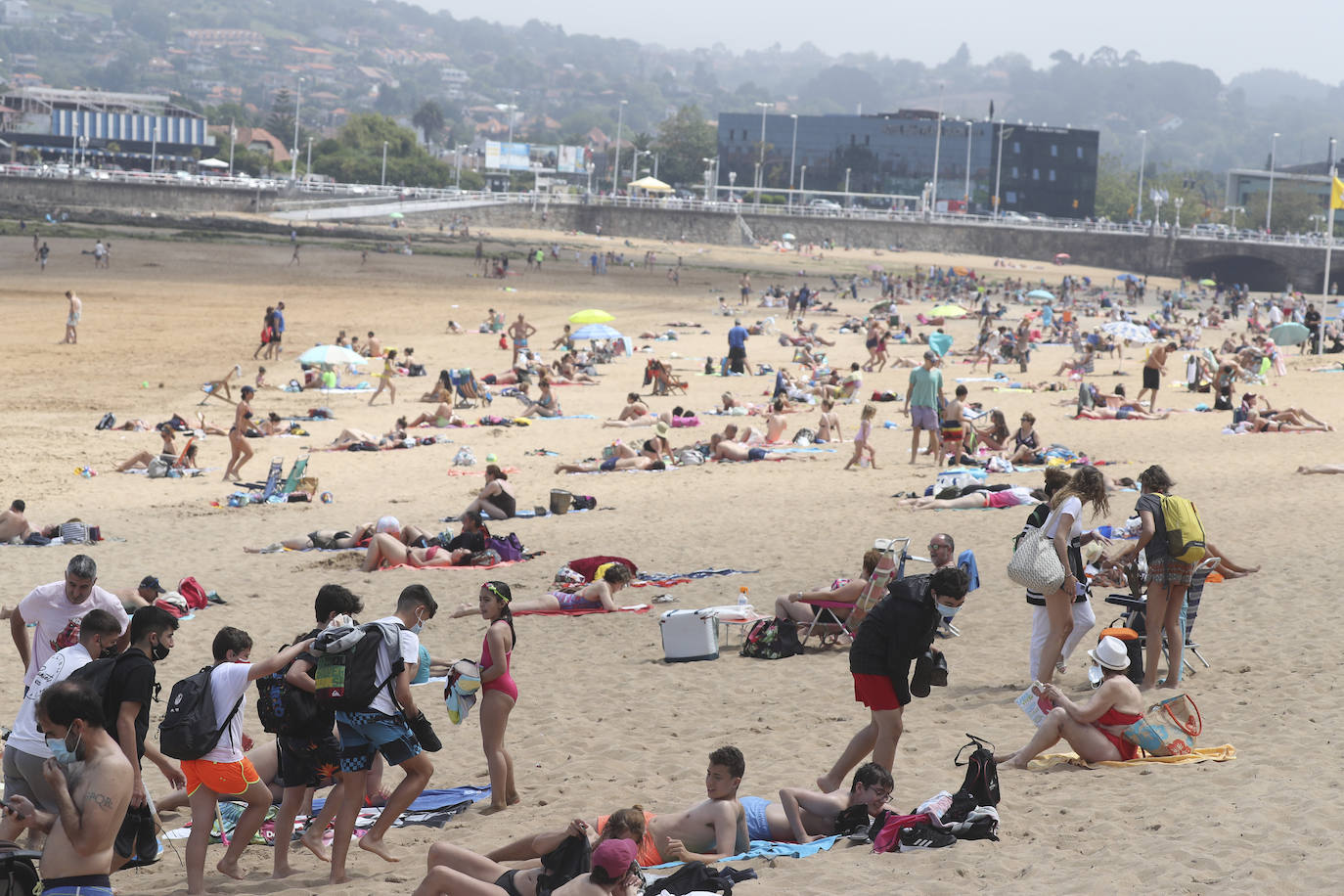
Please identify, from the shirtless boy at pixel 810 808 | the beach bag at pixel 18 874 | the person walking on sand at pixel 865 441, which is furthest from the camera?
the person walking on sand at pixel 865 441

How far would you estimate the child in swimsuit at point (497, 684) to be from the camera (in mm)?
5963

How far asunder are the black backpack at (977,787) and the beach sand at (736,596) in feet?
0.66

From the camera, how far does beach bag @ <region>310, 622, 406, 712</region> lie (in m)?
5.13

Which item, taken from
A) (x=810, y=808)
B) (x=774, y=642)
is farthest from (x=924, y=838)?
(x=774, y=642)

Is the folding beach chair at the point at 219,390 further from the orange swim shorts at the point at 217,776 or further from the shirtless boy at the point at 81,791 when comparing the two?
the shirtless boy at the point at 81,791

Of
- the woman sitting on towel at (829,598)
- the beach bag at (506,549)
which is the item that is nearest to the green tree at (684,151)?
the beach bag at (506,549)

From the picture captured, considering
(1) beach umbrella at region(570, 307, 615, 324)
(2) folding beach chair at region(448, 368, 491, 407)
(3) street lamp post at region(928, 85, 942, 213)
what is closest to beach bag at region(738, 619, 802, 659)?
(2) folding beach chair at region(448, 368, 491, 407)

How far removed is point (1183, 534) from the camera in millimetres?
7250

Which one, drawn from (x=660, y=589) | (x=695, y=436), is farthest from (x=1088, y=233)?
(x=660, y=589)

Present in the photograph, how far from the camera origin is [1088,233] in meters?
72.0

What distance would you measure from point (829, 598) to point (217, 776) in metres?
4.49

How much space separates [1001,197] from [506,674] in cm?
9580

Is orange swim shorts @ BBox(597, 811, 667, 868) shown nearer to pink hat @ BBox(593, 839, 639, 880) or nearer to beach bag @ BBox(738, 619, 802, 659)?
pink hat @ BBox(593, 839, 639, 880)

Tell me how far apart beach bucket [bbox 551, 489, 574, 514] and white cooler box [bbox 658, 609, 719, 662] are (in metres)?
4.89
